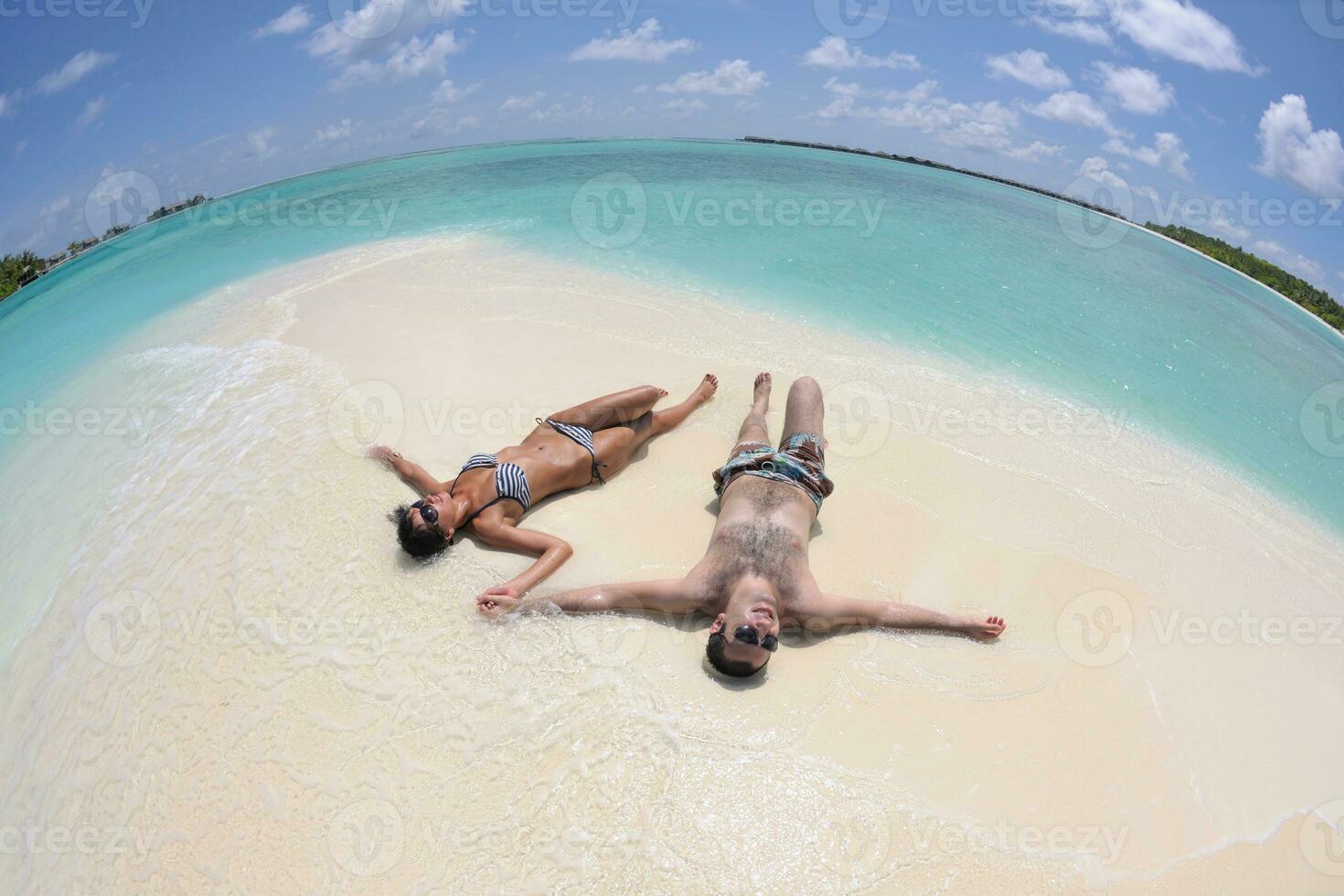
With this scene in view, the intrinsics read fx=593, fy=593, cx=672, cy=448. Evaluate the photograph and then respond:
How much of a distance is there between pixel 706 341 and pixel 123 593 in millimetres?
6020

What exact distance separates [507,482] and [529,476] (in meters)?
0.22

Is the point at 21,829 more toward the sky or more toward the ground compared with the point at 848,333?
more toward the ground

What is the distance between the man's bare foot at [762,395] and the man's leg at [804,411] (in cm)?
44

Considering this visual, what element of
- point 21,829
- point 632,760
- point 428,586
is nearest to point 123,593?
point 21,829

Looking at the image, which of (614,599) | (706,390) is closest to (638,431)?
(706,390)

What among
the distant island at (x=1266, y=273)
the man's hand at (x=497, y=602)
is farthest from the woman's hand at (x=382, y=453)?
the distant island at (x=1266, y=273)

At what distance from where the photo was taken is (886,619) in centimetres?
386

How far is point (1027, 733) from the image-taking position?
11.1 ft

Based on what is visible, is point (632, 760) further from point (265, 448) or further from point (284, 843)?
point (265, 448)

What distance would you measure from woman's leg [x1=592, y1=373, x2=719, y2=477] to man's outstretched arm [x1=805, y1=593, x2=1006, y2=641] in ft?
7.32

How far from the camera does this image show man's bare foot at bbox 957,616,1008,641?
388 cm

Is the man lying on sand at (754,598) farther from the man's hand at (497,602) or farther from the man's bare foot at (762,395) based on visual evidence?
the man's bare foot at (762,395)

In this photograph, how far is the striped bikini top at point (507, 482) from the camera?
4637 mm

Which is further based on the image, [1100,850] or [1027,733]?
[1027,733]
